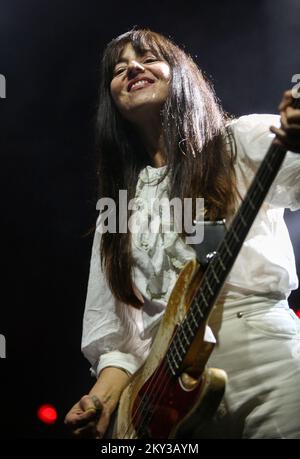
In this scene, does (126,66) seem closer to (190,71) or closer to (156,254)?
(190,71)

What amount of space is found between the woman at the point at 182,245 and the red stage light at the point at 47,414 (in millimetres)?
1613

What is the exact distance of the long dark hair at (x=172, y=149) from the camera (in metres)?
1.69

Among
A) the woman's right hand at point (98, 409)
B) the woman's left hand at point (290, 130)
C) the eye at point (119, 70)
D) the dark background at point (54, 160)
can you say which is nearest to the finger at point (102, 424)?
the woman's right hand at point (98, 409)

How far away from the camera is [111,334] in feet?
6.30

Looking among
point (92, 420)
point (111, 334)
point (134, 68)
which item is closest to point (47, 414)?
point (111, 334)

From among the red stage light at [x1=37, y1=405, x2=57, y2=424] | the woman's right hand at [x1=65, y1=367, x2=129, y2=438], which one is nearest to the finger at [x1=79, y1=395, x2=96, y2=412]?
the woman's right hand at [x1=65, y1=367, x2=129, y2=438]

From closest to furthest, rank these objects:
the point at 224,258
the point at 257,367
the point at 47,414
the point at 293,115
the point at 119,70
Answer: the point at 293,115
the point at 224,258
the point at 257,367
the point at 119,70
the point at 47,414

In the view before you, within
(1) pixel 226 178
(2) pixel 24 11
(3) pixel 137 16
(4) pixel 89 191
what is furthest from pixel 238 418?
(2) pixel 24 11

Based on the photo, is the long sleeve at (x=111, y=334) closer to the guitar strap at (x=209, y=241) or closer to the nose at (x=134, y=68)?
the guitar strap at (x=209, y=241)

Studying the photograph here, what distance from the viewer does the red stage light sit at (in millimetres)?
3361

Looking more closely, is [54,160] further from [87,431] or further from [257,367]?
[257,367]

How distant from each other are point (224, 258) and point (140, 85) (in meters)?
0.92

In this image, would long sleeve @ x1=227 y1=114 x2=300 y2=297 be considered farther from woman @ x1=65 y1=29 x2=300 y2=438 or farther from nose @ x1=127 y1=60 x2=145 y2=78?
nose @ x1=127 y1=60 x2=145 y2=78

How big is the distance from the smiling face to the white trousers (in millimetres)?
820
